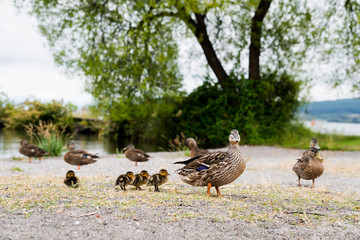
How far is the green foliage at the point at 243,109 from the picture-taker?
18969mm

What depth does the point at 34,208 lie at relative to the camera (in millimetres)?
4828

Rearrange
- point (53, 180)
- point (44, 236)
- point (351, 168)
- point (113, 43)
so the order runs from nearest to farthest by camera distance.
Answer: point (44, 236) < point (53, 180) < point (351, 168) < point (113, 43)

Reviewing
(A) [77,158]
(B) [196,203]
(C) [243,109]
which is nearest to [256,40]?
(C) [243,109]

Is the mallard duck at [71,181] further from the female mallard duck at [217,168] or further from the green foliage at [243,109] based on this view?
the green foliage at [243,109]

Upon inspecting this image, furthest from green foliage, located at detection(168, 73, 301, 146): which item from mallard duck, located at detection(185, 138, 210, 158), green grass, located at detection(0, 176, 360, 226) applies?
green grass, located at detection(0, 176, 360, 226)

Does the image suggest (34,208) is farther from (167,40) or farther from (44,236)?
(167,40)

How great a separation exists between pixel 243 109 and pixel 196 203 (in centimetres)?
1423

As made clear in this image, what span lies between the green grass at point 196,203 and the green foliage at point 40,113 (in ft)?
84.8

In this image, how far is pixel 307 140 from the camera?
19172 mm

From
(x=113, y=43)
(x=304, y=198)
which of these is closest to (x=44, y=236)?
(x=304, y=198)

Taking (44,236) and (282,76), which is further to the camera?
(282,76)

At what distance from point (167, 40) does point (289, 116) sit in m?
7.74

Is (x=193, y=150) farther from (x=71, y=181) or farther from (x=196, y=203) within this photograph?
(x=196, y=203)

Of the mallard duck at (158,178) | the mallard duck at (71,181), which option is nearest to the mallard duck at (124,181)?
the mallard duck at (158,178)
